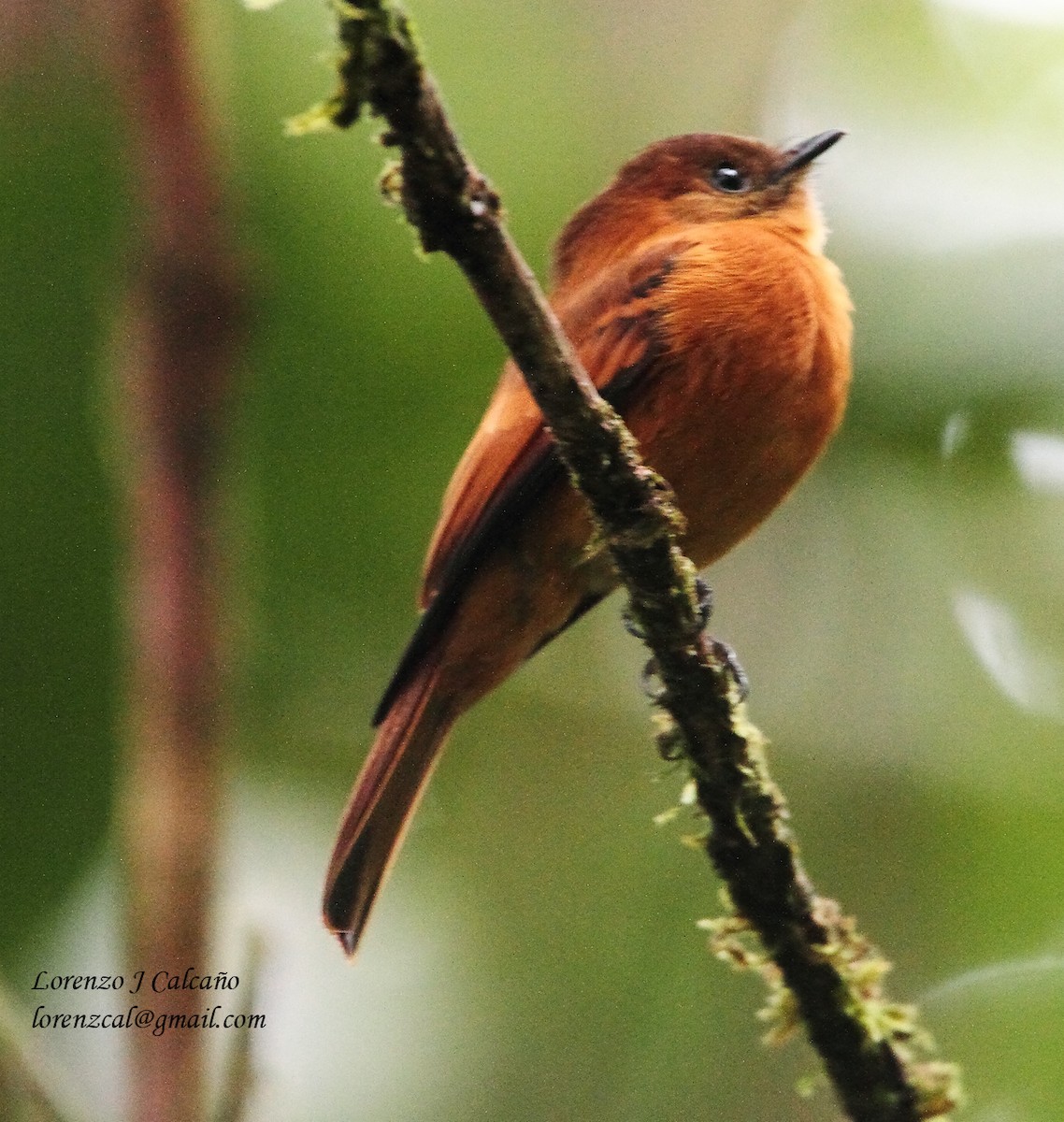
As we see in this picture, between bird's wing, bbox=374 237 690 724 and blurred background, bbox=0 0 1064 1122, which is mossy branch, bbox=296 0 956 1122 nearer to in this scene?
bird's wing, bbox=374 237 690 724

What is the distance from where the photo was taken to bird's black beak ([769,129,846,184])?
10.7ft

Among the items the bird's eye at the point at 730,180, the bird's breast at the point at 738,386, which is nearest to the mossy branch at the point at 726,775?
the bird's breast at the point at 738,386

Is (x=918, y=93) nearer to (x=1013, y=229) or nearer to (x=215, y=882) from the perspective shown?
(x=1013, y=229)


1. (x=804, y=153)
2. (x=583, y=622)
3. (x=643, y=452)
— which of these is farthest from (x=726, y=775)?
(x=804, y=153)

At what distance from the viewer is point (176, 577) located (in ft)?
6.11

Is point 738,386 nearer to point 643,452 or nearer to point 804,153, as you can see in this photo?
point 643,452

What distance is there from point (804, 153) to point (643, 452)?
107 centimetres

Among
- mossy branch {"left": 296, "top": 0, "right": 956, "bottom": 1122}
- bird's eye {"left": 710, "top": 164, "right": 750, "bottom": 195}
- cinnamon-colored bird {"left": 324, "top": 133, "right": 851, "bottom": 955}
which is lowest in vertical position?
mossy branch {"left": 296, "top": 0, "right": 956, "bottom": 1122}

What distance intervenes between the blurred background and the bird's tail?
168 mm

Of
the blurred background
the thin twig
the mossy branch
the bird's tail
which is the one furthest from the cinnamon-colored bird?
the thin twig

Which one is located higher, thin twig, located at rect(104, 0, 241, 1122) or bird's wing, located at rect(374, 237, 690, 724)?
bird's wing, located at rect(374, 237, 690, 724)

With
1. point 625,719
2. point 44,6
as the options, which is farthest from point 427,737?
point 44,6

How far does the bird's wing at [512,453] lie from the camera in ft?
8.41

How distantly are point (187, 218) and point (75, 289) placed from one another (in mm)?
823
